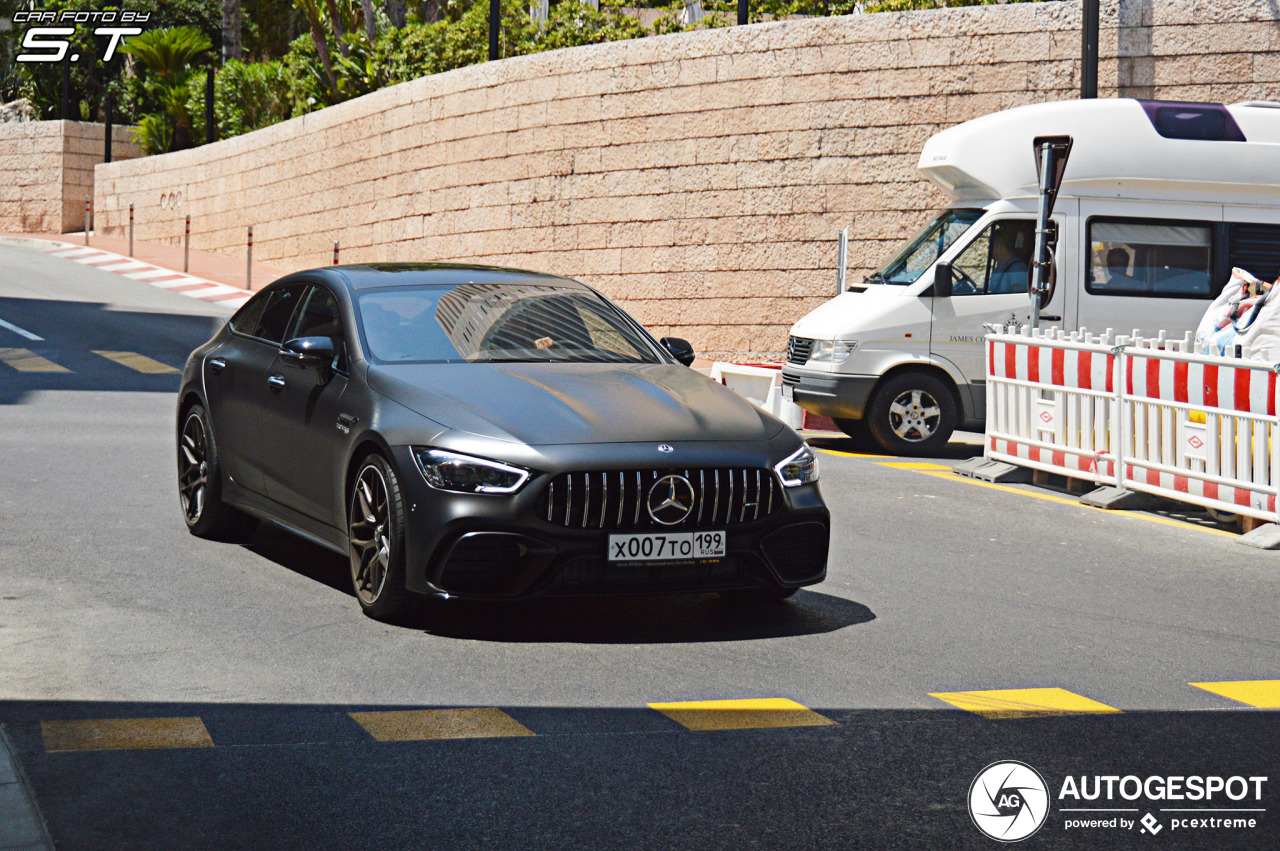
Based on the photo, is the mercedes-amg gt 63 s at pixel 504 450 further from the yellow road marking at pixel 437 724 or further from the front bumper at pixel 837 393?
the front bumper at pixel 837 393

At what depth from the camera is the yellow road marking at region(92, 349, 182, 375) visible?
682 inches

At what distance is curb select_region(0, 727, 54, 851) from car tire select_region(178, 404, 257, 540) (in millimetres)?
3591

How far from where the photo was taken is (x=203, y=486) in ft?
26.6

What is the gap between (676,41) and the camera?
825 inches

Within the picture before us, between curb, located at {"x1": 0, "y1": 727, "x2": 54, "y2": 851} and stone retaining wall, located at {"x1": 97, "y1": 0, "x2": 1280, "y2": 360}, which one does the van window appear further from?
curb, located at {"x1": 0, "y1": 727, "x2": 54, "y2": 851}

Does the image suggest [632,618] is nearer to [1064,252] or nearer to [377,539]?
[377,539]

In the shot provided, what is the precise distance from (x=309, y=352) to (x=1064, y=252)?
8.30 metres

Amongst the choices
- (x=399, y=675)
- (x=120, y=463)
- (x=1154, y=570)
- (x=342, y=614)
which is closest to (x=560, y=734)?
(x=399, y=675)

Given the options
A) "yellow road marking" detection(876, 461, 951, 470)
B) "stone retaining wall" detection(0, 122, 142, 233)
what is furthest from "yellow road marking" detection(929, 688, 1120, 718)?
"stone retaining wall" detection(0, 122, 142, 233)

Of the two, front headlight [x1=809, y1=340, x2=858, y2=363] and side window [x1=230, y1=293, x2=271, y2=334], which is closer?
side window [x1=230, y1=293, x2=271, y2=334]

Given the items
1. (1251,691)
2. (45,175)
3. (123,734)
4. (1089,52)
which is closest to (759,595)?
(1251,691)

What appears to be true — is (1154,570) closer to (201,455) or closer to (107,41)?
(201,455)

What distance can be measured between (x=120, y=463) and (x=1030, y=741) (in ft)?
24.9

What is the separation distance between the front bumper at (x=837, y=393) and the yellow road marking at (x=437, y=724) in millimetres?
8514
